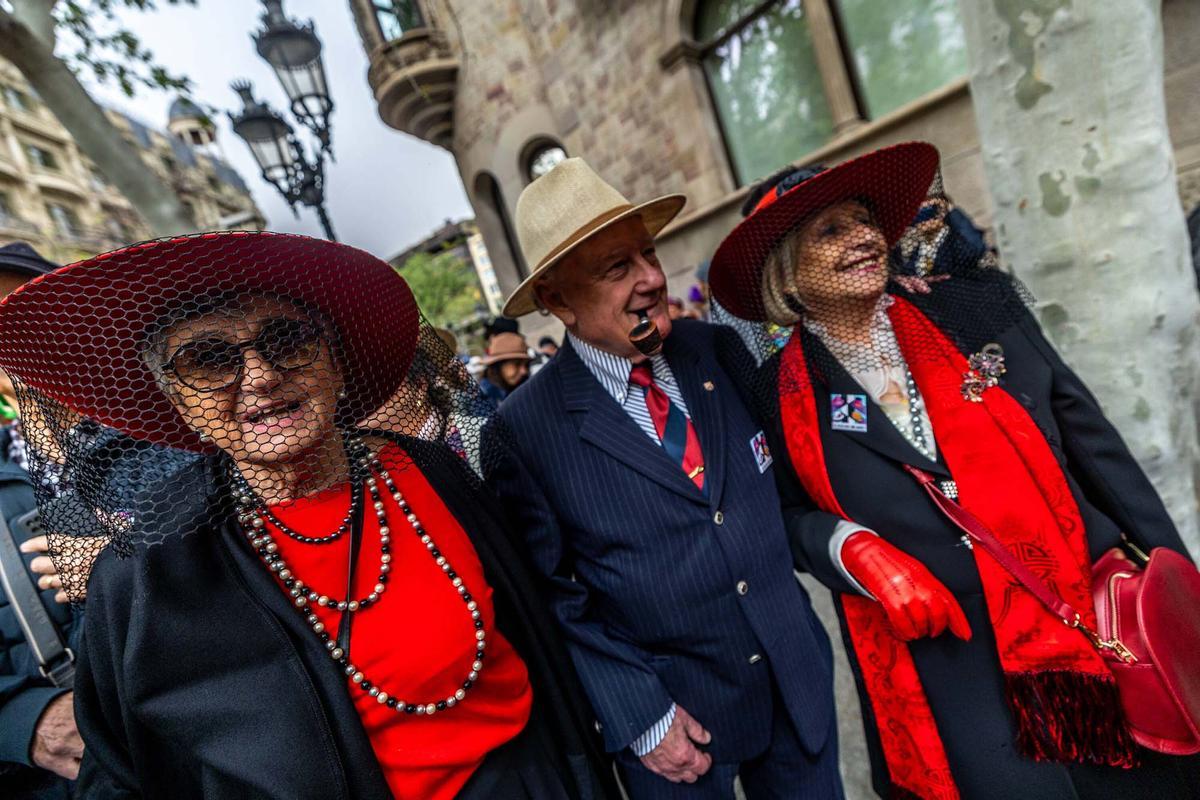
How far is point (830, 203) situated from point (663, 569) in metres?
1.12

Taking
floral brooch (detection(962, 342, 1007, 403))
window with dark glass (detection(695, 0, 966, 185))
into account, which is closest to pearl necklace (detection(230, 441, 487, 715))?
floral brooch (detection(962, 342, 1007, 403))

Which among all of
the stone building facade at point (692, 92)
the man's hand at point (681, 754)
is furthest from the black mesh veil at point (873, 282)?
the stone building facade at point (692, 92)

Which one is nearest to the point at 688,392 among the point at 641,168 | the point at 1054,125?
the point at 1054,125

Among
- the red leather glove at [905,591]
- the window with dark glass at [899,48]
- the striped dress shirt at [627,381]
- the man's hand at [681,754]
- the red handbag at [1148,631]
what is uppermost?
the window with dark glass at [899,48]

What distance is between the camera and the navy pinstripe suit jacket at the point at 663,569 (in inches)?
56.4

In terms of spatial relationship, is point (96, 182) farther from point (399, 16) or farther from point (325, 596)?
point (325, 596)

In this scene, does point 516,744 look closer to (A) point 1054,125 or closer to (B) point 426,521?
(B) point 426,521

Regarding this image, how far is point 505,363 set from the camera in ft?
15.8

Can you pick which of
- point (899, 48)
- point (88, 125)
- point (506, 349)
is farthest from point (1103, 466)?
point (88, 125)

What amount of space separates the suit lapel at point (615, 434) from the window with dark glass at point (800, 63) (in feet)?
17.7

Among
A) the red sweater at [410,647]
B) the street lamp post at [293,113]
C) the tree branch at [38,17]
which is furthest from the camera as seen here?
the street lamp post at [293,113]

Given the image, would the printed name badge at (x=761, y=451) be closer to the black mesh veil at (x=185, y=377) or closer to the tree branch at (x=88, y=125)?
the black mesh veil at (x=185, y=377)

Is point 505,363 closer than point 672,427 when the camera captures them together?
No

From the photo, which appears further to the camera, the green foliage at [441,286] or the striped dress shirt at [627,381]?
the green foliage at [441,286]
